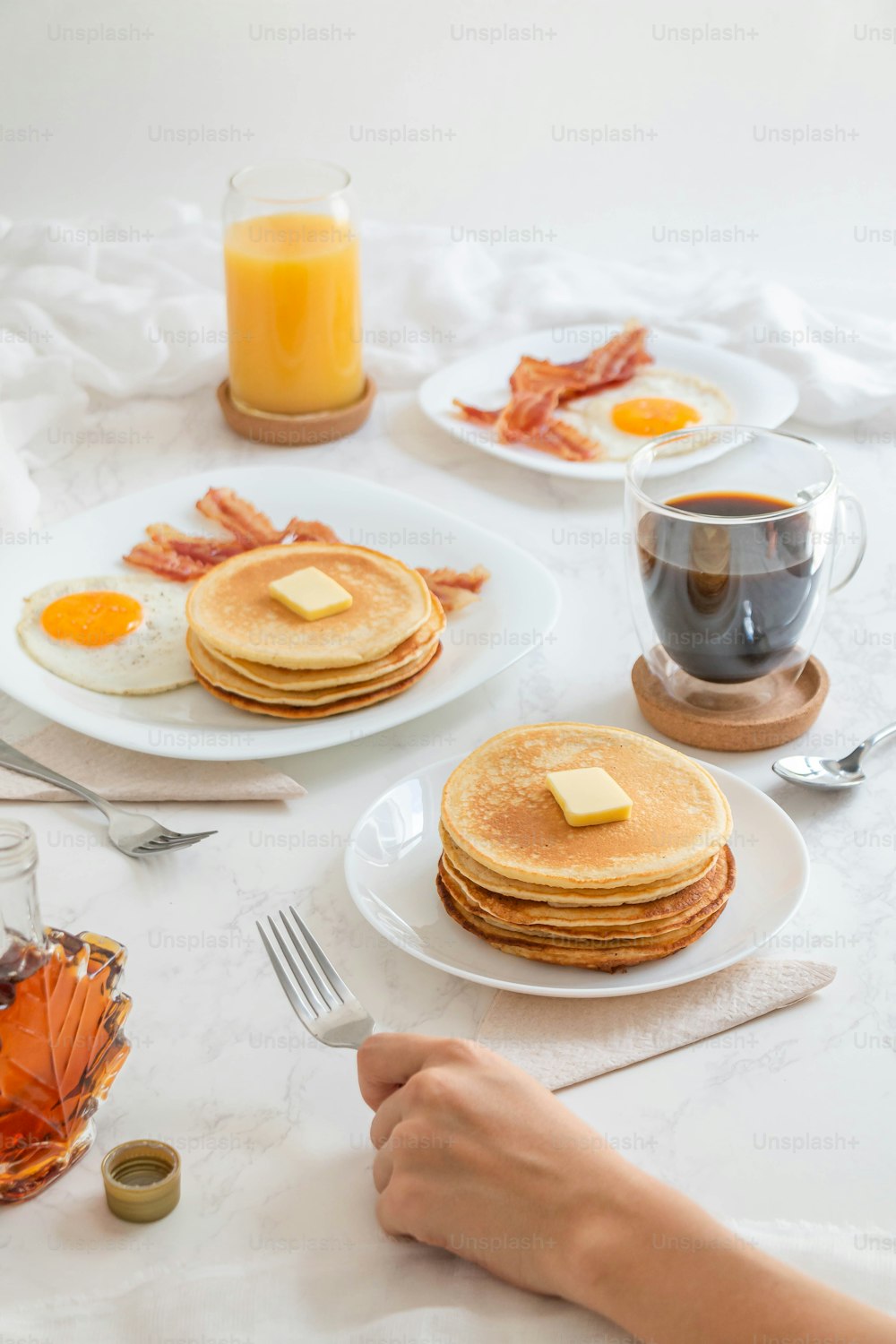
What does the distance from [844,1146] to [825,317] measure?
2.16 m

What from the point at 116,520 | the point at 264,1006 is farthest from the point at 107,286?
the point at 264,1006

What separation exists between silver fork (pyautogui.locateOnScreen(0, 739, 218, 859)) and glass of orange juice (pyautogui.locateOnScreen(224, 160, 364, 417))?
1150 millimetres

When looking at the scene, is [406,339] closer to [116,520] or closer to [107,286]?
[107,286]

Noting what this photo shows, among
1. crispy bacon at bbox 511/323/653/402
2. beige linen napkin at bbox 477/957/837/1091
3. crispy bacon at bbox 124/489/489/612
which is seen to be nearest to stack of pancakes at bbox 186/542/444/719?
crispy bacon at bbox 124/489/489/612

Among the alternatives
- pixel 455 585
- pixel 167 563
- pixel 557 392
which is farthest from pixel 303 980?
pixel 557 392

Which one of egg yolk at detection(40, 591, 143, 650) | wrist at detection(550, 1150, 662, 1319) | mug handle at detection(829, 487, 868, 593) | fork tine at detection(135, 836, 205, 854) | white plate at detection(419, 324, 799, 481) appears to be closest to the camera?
wrist at detection(550, 1150, 662, 1319)

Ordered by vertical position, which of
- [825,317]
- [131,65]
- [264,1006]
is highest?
[131,65]

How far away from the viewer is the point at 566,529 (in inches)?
94.3

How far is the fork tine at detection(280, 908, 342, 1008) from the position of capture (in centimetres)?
135

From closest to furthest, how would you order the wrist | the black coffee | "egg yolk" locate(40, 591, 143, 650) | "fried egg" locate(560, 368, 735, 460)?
the wrist, the black coffee, "egg yolk" locate(40, 591, 143, 650), "fried egg" locate(560, 368, 735, 460)

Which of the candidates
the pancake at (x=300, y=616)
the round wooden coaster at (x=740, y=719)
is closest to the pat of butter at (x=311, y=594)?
the pancake at (x=300, y=616)

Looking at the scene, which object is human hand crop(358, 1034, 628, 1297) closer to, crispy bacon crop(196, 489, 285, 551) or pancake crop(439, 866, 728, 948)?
pancake crop(439, 866, 728, 948)

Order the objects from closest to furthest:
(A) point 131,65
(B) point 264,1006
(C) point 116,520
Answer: (B) point 264,1006, (C) point 116,520, (A) point 131,65

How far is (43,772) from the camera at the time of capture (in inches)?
67.2
